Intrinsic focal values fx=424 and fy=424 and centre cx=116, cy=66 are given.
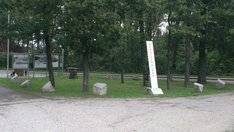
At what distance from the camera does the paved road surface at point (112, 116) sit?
11.3m

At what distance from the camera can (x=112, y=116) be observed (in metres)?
13.5

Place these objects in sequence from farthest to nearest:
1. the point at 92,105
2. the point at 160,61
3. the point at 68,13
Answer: the point at 160,61
the point at 68,13
the point at 92,105

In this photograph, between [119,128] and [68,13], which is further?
[68,13]

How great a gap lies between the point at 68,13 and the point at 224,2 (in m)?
13.7

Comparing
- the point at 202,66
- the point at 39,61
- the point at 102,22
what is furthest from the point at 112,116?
the point at 39,61

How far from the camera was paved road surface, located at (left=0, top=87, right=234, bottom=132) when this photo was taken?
37.0ft

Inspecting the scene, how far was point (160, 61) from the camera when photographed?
174ft

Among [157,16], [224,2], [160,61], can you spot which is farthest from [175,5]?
[160,61]

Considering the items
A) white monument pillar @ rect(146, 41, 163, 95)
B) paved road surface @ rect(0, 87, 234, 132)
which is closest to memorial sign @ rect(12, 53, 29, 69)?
white monument pillar @ rect(146, 41, 163, 95)

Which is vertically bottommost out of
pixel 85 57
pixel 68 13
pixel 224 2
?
pixel 85 57

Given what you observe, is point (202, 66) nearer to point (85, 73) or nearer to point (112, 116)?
point (85, 73)

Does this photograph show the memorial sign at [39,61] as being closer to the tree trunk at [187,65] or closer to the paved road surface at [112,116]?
the tree trunk at [187,65]

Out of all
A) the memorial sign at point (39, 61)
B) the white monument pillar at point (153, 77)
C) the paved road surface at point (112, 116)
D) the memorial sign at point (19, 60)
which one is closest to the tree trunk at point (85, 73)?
the white monument pillar at point (153, 77)

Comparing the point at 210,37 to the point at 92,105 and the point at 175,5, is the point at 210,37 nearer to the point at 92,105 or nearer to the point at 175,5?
the point at 175,5
